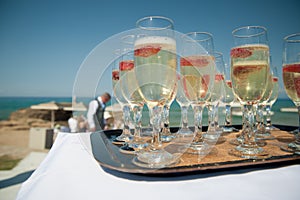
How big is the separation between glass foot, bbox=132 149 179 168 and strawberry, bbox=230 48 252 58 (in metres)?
0.37

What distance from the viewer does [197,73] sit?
0.69 metres

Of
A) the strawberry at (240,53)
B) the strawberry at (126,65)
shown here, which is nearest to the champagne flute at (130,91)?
the strawberry at (126,65)

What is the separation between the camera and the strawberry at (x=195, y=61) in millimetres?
693

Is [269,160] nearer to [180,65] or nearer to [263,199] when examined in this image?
[263,199]

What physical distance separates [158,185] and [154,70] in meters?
0.30

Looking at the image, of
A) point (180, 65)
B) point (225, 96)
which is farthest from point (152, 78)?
point (225, 96)

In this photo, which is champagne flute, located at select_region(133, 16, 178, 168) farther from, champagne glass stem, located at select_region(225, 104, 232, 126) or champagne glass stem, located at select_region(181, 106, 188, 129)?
champagne glass stem, located at select_region(225, 104, 232, 126)

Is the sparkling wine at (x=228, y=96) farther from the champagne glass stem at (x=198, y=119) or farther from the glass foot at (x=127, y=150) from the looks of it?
the glass foot at (x=127, y=150)

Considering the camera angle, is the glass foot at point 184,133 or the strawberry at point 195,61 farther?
the glass foot at point 184,133

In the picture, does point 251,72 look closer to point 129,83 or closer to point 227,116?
point 129,83

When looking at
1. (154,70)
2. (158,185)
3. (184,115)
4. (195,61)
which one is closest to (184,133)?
(184,115)

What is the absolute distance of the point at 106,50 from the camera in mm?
826

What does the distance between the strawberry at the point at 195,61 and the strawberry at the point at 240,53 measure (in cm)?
8

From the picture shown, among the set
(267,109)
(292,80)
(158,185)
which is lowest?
(158,185)
